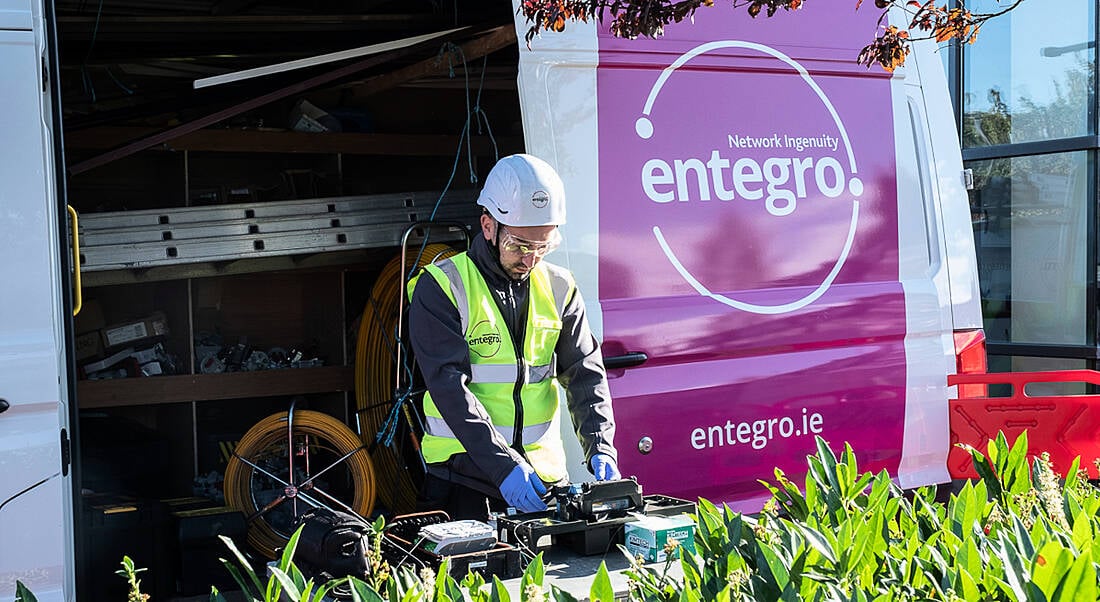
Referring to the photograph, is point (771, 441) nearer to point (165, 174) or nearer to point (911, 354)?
point (911, 354)

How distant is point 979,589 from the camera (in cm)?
169

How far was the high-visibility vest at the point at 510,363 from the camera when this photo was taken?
3312 millimetres

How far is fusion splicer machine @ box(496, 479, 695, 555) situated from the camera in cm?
250

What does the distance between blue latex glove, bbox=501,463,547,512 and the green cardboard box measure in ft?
1.83

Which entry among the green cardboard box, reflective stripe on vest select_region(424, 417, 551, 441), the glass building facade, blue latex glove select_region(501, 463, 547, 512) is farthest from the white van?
the glass building facade

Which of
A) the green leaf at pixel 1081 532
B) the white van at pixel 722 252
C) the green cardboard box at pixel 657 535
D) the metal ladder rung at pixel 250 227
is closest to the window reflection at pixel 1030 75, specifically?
the white van at pixel 722 252

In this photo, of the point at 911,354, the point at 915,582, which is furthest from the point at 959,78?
the point at 915,582

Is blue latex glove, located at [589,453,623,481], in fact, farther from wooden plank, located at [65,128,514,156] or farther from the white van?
wooden plank, located at [65,128,514,156]

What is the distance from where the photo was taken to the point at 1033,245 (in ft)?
26.2

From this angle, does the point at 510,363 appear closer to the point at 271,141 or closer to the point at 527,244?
the point at 527,244

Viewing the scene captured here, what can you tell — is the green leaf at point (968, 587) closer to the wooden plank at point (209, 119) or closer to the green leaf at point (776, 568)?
the green leaf at point (776, 568)

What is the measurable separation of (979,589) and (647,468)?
6.80 ft

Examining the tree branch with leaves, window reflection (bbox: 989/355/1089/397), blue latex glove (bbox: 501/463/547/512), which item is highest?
the tree branch with leaves

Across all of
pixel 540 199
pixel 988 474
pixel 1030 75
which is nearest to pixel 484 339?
pixel 540 199
